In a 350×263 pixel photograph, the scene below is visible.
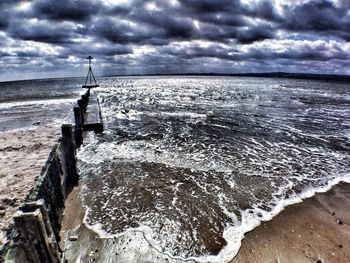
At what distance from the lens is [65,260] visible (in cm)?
541

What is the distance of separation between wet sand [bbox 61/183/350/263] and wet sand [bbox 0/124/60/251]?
5.73ft

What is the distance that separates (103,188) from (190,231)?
3984mm

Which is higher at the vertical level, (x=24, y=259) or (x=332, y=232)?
(x=24, y=259)

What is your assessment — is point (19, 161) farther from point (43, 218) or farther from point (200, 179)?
point (43, 218)

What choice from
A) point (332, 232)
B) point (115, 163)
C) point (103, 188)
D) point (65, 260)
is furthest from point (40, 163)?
point (332, 232)

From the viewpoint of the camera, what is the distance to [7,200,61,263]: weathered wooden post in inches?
146

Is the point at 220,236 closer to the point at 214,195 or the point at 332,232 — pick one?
the point at 214,195

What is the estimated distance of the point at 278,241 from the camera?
6.15 meters

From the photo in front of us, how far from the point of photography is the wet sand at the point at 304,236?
18.4ft

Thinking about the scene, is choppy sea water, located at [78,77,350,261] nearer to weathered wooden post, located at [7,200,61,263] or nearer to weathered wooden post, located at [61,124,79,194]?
weathered wooden post, located at [61,124,79,194]

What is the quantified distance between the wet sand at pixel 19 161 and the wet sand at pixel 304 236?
6314 mm

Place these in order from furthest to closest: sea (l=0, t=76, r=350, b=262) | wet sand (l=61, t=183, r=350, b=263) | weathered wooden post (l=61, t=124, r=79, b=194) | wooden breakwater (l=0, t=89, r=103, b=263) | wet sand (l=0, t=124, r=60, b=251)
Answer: weathered wooden post (l=61, t=124, r=79, b=194)
wet sand (l=0, t=124, r=60, b=251)
sea (l=0, t=76, r=350, b=262)
wet sand (l=61, t=183, r=350, b=263)
wooden breakwater (l=0, t=89, r=103, b=263)

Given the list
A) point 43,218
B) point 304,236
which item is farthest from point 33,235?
point 304,236

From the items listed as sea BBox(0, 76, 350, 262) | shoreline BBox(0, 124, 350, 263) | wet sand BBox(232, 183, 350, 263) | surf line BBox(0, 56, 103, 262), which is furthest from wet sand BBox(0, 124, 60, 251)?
wet sand BBox(232, 183, 350, 263)
